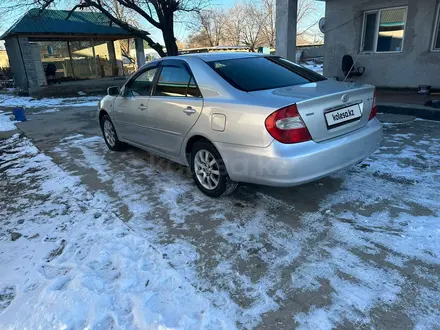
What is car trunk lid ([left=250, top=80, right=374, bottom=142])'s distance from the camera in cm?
286

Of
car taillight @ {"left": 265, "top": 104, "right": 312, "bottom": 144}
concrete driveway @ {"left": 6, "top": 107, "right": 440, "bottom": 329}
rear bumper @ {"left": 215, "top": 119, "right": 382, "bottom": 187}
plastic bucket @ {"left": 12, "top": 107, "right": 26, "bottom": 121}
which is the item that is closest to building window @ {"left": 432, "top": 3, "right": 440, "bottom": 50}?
concrete driveway @ {"left": 6, "top": 107, "right": 440, "bottom": 329}

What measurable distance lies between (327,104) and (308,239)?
3.99 feet

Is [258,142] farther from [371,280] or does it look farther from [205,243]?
[371,280]

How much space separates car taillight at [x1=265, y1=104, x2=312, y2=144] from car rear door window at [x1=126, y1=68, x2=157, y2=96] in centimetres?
222

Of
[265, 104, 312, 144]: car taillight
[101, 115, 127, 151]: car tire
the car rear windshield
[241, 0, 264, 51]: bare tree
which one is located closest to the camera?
[265, 104, 312, 144]: car taillight

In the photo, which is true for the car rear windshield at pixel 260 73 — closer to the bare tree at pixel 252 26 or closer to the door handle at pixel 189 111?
the door handle at pixel 189 111

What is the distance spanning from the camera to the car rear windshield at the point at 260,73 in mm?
3350

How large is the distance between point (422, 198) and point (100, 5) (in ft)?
48.5

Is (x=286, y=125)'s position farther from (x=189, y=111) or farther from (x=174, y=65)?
(x=174, y=65)

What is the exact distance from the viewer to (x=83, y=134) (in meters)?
Answer: 7.48

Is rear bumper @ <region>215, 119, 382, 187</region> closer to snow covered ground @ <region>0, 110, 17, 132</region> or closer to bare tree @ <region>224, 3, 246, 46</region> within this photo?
snow covered ground @ <region>0, 110, 17, 132</region>

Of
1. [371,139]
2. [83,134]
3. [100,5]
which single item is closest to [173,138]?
[371,139]

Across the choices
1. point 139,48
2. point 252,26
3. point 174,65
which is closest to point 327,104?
point 174,65

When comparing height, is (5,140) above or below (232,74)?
below
